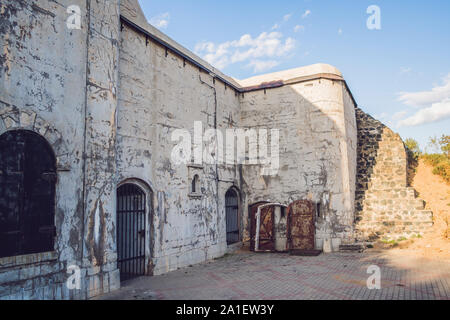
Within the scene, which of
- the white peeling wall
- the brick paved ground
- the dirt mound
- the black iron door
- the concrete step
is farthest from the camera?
the concrete step

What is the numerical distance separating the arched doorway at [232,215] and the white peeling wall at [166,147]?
0.97m

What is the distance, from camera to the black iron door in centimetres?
870

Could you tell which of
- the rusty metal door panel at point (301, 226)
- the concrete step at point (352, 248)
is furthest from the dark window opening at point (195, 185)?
the concrete step at point (352, 248)

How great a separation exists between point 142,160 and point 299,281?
5017mm

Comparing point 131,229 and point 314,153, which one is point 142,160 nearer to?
point 131,229

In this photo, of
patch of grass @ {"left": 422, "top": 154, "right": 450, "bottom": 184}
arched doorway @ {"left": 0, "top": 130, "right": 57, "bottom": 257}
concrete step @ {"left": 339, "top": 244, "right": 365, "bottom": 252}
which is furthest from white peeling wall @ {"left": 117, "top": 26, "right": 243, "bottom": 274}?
patch of grass @ {"left": 422, "top": 154, "right": 450, "bottom": 184}

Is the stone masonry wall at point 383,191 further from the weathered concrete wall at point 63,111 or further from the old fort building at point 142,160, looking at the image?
the weathered concrete wall at point 63,111

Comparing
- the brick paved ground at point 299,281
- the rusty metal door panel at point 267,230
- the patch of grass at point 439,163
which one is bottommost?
the brick paved ground at point 299,281

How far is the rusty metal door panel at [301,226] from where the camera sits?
477 inches

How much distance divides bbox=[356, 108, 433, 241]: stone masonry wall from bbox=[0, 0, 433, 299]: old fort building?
5 centimetres

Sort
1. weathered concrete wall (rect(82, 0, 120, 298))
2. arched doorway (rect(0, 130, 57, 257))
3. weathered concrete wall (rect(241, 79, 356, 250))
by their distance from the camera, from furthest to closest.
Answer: weathered concrete wall (rect(241, 79, 356, 250)), weathered concrete wall (rect(82, 0, 120, 298)), arched doorway (rect(0, 130, 57, 257))

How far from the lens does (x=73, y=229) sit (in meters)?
6.34

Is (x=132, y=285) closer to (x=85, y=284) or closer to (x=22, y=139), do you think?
(x=85, y=284)

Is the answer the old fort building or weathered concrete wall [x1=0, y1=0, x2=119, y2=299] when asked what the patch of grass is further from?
weathered concrete wall [x1=0, y1=0, x2=119, y2=299]
